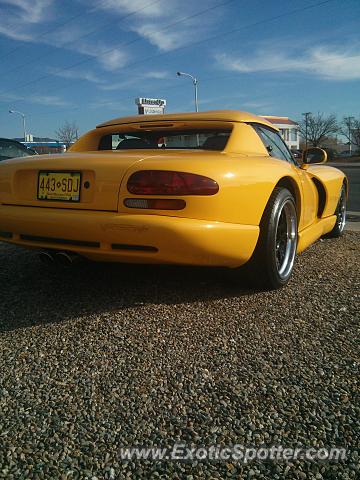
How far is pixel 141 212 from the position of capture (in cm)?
214

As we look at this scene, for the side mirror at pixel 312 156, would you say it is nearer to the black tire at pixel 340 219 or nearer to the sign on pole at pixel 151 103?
the black tire at pixel 340 219

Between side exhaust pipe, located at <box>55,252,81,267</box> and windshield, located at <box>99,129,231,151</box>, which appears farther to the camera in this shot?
windshield, located at <box>99,129,231,151</box>

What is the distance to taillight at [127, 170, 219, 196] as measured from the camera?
210 centimetres

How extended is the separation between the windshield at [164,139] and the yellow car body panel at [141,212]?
11.0 inches

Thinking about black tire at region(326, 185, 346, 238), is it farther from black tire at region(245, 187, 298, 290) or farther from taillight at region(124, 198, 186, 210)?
taillight at region(124, 198, 186, 210)

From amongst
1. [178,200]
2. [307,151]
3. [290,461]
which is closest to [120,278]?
[178,200]

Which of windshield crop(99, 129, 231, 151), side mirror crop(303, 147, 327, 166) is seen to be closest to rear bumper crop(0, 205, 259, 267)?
windshield crop(99, 129, 231, 151)

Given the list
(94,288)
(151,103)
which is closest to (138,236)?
(94,288)

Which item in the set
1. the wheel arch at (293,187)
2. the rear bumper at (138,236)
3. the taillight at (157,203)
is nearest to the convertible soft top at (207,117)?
the wheel arch at (293,187)

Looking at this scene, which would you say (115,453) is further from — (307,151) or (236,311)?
(307,151)

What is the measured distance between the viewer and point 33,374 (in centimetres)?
173

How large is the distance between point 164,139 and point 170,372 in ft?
6.53

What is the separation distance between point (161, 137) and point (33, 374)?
2.07m

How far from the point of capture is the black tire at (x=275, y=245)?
2.51m
